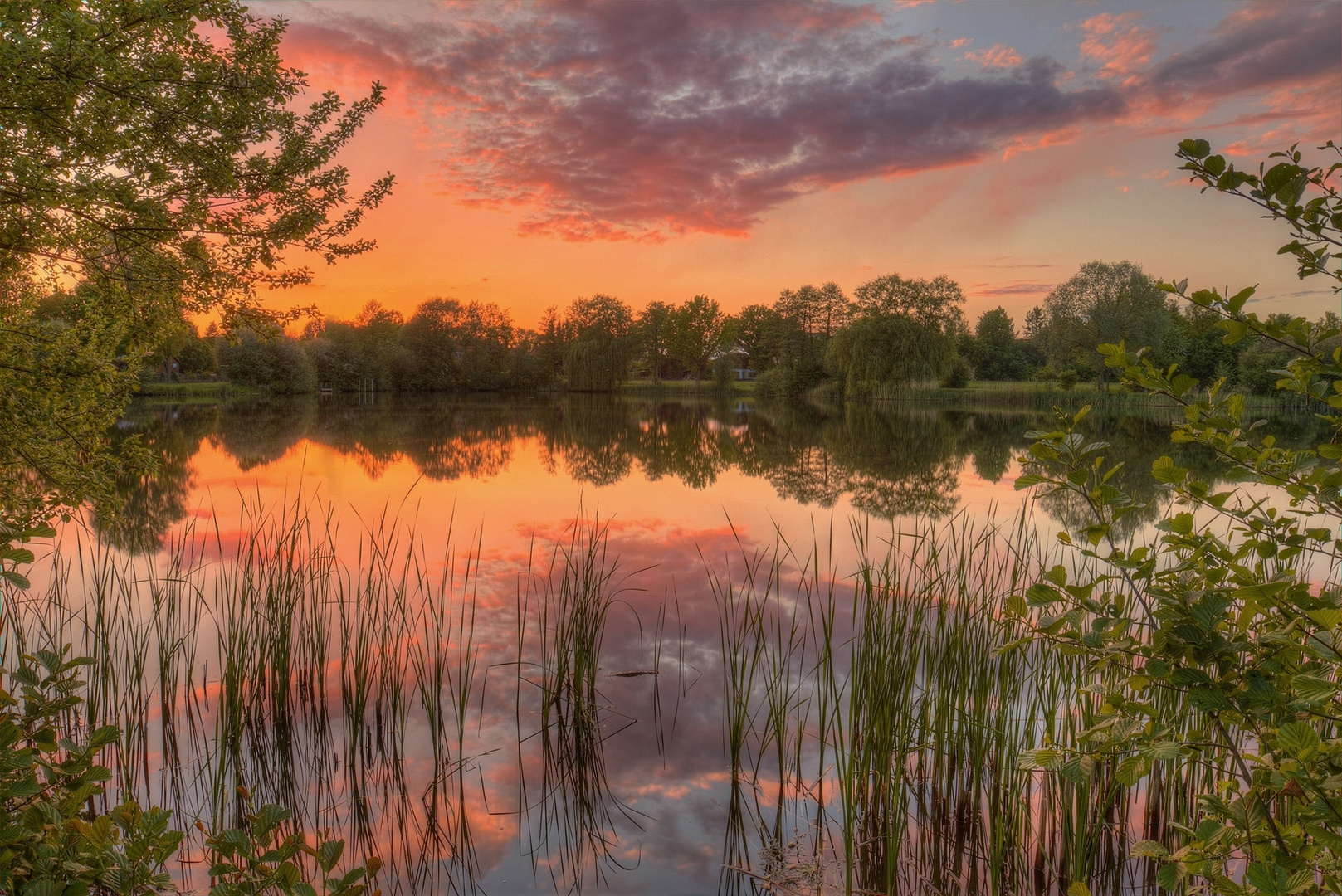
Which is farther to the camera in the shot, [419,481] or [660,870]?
[419,481]

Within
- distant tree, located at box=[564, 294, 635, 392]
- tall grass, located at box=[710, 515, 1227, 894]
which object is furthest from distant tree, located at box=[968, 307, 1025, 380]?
tall grass, located at box=[710, 515, 1227, 894]

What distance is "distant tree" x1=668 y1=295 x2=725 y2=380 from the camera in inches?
3159

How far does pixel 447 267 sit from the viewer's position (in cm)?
2283

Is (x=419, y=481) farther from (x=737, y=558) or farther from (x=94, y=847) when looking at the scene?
(x=94, y=847)

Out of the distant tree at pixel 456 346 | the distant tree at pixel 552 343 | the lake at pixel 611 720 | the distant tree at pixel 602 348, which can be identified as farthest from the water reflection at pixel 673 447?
the distant tree at pixel 552 343

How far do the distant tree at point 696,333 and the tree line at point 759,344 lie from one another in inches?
7.2

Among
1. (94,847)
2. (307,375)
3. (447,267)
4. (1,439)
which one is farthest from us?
(307,375)

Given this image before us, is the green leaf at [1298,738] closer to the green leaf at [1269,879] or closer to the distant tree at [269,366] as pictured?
the green leaf at [1269,879]

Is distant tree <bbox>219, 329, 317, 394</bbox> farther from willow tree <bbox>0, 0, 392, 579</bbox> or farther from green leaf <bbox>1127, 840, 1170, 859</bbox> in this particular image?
green leaf <bbox>1127, 840, 1170, 859</bbox>

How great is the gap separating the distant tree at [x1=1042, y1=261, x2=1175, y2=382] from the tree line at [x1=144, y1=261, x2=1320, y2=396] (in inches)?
3.6

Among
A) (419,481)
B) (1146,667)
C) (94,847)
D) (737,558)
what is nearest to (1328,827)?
(1146,667)

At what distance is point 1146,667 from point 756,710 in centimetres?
348

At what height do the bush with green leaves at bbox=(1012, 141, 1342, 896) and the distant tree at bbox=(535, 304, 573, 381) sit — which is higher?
the distant tree at bbox=(535, 304, 573, 381)

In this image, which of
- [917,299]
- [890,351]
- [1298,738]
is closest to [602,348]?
[890,351]
